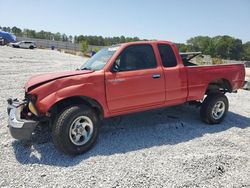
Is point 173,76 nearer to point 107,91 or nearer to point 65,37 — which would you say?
point 107,91

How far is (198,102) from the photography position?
651 centimetres

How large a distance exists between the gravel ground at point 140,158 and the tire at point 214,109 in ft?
0.59

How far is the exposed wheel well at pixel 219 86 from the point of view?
21.0 feet

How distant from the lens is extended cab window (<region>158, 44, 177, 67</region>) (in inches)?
216

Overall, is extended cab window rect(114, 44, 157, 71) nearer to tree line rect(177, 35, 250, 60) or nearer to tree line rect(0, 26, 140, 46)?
tree line rect(0, 26, 140, 46)

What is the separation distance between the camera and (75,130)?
4.42 meters

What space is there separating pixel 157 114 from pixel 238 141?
2098 millimetres

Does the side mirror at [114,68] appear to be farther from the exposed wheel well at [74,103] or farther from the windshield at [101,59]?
the exposed wheel well at [74,103]

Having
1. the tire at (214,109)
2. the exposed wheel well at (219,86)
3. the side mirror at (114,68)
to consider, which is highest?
the side mirror at (114,68)

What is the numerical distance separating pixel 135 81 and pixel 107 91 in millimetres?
612

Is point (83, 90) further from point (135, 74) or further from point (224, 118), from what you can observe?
point (224, 118)

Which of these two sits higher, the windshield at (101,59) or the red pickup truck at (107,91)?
the windshield at (101,59)

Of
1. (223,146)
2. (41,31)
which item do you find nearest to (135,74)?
(223,146)

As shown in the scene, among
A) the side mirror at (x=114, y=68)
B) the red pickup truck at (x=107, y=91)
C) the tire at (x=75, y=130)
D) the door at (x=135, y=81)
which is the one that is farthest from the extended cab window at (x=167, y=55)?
the tire at (x=75, y=130)
